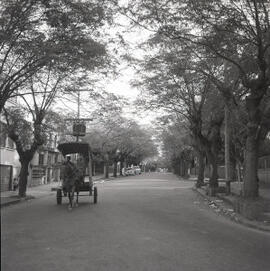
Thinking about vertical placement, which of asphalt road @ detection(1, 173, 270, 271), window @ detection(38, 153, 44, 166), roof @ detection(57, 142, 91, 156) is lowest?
asphalt road @ detection(1, 173, 270, 271)

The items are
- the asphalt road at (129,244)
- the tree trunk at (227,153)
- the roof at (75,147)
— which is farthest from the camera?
the tree trunk at (227,153)

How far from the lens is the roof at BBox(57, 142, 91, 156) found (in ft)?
65.3

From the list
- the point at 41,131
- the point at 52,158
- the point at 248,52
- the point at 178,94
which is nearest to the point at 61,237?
the point at 248,52

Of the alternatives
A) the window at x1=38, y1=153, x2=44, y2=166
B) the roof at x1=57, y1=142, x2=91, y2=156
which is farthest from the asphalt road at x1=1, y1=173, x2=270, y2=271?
the window at x1=38, y1=153, x2=44, y2=166

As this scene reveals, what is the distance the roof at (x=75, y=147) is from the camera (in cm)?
1991

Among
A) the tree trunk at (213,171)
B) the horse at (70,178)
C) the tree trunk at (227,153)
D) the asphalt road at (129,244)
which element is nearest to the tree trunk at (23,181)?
the horse at (70,178)

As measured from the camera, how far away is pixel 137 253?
8570 mm

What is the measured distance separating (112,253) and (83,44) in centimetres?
1017

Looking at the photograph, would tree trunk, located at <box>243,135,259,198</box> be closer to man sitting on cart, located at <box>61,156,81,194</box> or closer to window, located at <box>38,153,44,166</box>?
man sitting on cart, located at <box>61,156,81,194</box>

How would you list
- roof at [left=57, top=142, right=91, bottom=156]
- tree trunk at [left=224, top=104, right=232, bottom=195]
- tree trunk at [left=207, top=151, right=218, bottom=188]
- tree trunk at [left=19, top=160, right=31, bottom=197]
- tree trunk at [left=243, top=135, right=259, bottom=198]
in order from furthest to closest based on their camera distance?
1. tree trunk at [left=207, top=151, right=218, bottom=188]
2. tree trunk at [left=19, top=160, right=31, bottom=197]
3. tree trunk at [left=224, top=104, right=232, bottom=195]
4. roof at [left=57, top=142, right=91, bottom=156]
5. tree trunk at [left=243, top=135, right=259, bottom=198]

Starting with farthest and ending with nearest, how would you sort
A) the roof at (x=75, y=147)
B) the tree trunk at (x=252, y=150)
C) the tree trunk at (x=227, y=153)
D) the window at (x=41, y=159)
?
the window at (x=41, y=159) → the tree trunk at (x=227, y=153) → the roof at (x=75, y=147) → the tree trunk at (x=252, y=150)

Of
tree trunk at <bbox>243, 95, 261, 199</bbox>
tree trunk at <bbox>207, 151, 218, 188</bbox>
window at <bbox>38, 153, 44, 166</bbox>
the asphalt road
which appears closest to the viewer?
the asphalt road

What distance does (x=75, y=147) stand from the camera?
20.3 meters

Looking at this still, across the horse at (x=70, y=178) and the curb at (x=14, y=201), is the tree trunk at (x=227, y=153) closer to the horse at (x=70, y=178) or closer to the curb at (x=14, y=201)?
the horse at (x=70, y=178)
